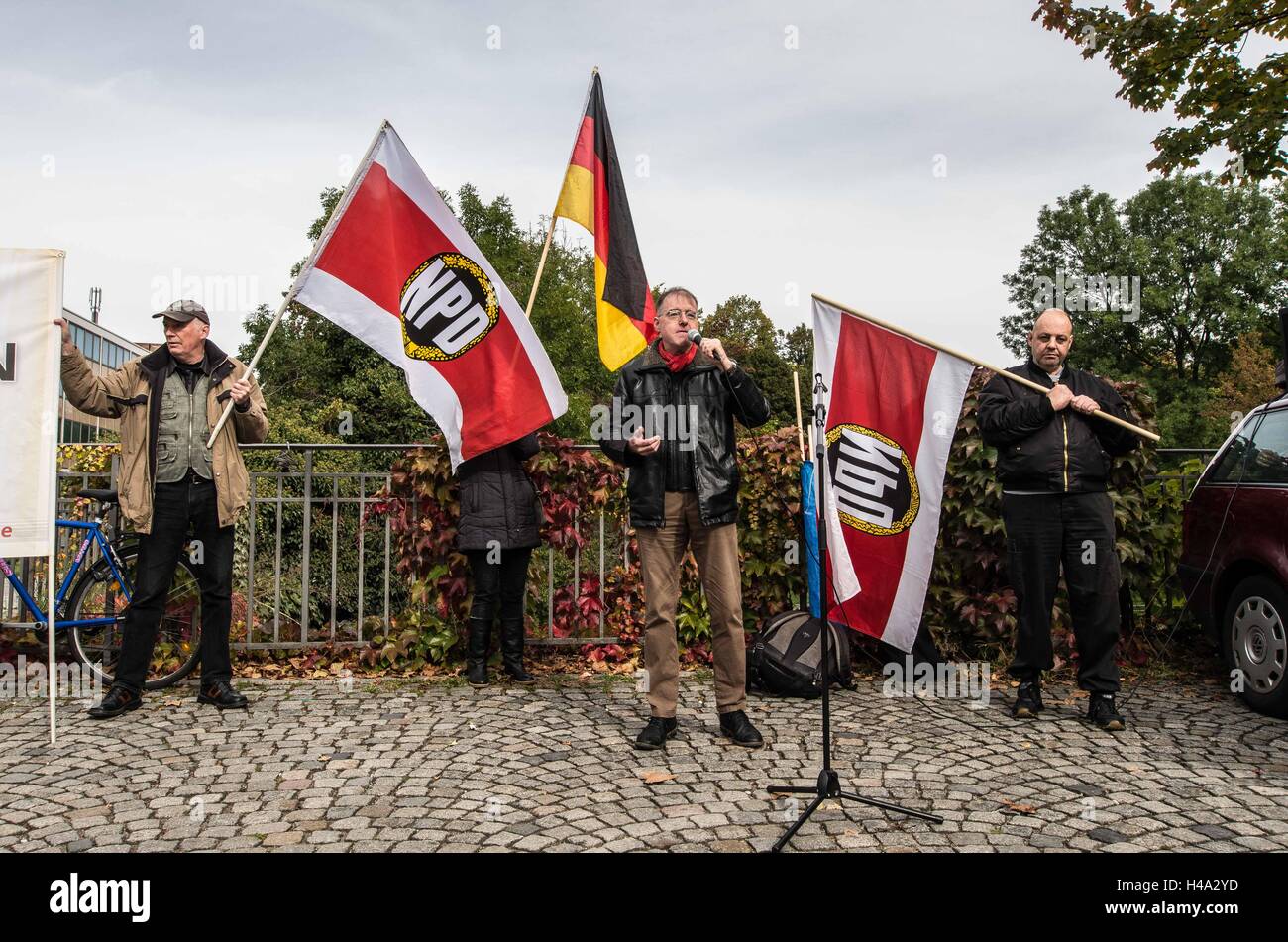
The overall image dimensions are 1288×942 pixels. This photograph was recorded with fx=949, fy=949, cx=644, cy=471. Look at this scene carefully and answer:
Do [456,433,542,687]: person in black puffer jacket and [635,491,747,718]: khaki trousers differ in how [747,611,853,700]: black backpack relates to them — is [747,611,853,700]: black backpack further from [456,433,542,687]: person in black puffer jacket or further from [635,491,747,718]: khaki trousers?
[456,433,542,687]: person in black puffer jacket

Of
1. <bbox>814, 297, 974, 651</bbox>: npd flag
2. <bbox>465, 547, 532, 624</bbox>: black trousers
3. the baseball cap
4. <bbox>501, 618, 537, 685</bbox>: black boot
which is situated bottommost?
<bbox>501, 618, 537, 685</bbox>: black boot

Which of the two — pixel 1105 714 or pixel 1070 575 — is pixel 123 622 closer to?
pixel 1070 575

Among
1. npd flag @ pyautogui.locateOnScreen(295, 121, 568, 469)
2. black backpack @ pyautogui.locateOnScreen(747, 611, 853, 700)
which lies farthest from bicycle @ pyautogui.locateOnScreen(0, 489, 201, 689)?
black backpack @ pyautogui.locateOnScreen(747, 611, 853, 700)

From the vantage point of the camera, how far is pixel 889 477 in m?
5.04

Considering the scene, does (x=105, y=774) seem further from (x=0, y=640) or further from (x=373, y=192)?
(x=373, y=192)

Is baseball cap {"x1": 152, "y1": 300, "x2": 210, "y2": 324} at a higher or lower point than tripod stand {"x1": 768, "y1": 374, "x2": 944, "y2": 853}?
higher

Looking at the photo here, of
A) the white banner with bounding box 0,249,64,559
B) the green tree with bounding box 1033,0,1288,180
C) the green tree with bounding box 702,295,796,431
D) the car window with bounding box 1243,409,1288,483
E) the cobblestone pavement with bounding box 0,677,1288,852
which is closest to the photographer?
the cobblestone pavement with bounding box 0,677,1288,852

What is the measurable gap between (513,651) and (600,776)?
2143mm

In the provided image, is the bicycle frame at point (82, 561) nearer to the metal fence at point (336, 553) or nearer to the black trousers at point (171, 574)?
the metal fence at point (336, 553)

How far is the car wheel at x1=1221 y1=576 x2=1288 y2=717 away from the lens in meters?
5.32

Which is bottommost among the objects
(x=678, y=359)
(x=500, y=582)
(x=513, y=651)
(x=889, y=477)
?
(x=513, y=651)

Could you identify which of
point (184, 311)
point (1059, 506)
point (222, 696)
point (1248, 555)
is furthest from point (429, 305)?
point (1248, 555)

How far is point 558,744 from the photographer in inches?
193

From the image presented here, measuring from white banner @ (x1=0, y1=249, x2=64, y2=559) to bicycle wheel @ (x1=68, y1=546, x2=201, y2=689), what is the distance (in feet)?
3.46
